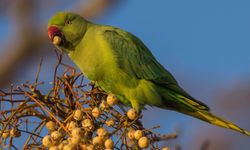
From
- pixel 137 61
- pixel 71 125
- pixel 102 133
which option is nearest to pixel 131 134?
pixel 102 133

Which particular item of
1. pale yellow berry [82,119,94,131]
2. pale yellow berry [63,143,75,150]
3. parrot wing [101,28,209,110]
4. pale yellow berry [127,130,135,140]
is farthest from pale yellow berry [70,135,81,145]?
parrot wing [101,28,209,110]

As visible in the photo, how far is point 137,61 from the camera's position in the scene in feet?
11.4

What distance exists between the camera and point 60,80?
2.25 metres

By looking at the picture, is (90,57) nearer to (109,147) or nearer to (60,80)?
(60,80)

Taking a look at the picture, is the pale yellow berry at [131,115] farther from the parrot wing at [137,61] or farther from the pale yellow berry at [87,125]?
the parrot wing at [137,61]

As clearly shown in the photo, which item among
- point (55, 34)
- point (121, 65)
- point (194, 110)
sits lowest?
point (194, 110)

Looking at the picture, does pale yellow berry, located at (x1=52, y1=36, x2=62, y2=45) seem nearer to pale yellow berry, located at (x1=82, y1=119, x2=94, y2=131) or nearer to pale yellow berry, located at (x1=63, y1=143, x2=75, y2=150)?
pale yellow berry, located at (x1=82, y1=119, x2=94, y2=131)

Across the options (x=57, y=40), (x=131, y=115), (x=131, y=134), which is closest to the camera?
(x=131, y=134)

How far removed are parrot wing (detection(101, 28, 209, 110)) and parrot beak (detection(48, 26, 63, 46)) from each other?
30 centimetres

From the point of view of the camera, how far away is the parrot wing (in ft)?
11.2

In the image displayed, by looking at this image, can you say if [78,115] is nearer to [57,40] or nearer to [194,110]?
[57,40]

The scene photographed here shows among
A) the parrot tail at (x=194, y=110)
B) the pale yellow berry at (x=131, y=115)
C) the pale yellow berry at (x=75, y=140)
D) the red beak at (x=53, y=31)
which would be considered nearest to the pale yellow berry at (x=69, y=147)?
the pale yellow berry at (x=75, y=140)

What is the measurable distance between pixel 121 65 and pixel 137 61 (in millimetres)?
149

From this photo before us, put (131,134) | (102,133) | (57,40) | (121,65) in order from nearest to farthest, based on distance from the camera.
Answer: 1. (102,133)
2. (131,134)
3. (57,40)
4. (121,65)
